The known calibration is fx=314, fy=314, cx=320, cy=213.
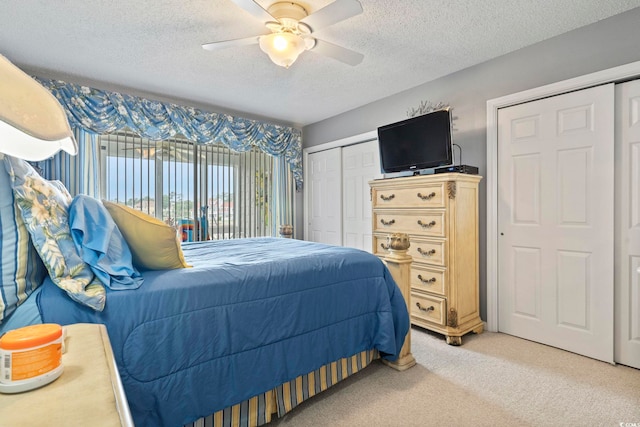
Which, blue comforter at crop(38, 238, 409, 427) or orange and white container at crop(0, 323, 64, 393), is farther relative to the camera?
blue comforter at crop(38, 238, 409, 427)

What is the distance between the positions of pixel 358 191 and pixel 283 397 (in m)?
3.05

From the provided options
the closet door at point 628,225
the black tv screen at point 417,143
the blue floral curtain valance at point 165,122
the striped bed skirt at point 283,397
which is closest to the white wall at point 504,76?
the closet door at point 628,225

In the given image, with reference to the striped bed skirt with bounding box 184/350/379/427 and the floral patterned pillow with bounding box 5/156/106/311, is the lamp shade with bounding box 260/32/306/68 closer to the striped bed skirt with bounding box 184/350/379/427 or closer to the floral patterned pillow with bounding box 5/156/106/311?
the floral patterned pillow with bounding box 5/156/106/311

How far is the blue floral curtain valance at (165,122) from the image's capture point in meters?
3.16

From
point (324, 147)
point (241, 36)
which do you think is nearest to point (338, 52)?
point (241, 36)

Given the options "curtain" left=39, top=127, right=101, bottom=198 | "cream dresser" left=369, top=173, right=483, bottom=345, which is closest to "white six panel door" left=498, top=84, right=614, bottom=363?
"cream dresser" left=369, top=173, right=483, bottom=345

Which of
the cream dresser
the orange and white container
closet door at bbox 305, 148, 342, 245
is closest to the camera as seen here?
the orange and white container

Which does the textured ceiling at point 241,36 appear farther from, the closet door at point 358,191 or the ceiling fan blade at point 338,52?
the closet door at point 358,191

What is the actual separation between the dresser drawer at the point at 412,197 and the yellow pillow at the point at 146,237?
6.88ft

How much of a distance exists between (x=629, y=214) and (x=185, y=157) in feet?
14.6

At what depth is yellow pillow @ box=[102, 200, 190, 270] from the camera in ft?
4.50

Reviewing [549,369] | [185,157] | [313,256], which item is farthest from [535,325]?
[185,157]

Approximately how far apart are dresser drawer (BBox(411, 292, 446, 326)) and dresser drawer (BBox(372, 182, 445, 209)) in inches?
32.1

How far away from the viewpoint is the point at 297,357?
1.61 meters
